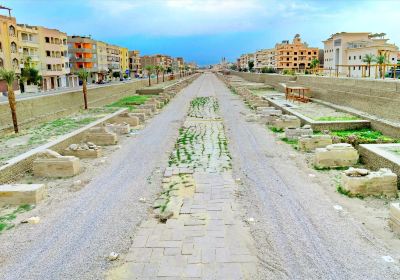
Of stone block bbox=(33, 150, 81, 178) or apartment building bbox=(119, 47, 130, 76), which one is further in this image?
apartment building bbox=(119, 47, 130, 76)

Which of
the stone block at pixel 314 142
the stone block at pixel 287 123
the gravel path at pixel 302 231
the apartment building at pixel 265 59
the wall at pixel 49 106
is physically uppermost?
the apartment building at pixel 265 59

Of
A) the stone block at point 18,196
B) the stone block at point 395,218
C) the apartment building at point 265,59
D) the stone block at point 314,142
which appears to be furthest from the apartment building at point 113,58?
the stone block at point 395,218

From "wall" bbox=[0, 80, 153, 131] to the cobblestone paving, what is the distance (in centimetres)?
1241

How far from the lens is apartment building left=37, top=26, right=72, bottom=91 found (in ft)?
187

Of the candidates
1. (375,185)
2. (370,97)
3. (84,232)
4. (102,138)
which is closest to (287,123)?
(370,97)

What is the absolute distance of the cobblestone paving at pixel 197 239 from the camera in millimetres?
5840

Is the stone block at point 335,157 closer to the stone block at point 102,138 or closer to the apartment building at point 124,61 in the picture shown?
the stone block at point 102,138

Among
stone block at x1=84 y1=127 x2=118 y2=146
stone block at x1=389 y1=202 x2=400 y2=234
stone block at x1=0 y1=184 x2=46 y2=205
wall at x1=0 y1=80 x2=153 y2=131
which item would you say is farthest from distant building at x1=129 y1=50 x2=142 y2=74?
stone block at x1=389 y1=202 x2=400 y2=234

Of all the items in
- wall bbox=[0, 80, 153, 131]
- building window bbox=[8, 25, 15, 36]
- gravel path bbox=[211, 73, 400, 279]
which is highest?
building window bbox=[8, 25, 15, 36]

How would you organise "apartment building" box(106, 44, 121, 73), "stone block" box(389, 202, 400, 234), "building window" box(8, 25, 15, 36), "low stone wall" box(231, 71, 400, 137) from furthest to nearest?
"apartment building" box(106, 44, 121, 73) < "building window" box(8, 25, 15, 36) < "low stone wall" box(231, 71, 400, 137) < "stone block" box(389, 202, 400, 234)

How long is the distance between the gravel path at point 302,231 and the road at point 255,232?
0.02 metres

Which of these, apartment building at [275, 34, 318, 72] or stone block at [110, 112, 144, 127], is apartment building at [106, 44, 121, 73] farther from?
stone block at [110, 112, 144, 127]

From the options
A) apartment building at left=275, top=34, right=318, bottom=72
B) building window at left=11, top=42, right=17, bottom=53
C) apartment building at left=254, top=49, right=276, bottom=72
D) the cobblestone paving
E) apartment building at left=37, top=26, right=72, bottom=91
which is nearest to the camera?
the cobblestone paving

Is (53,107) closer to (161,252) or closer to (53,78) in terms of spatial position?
(161,252)
